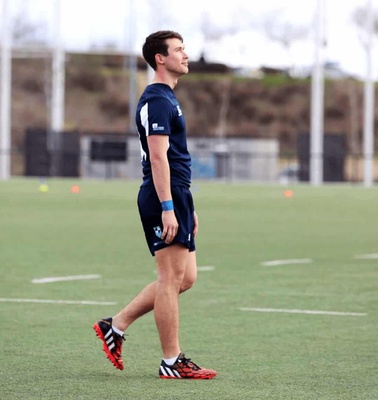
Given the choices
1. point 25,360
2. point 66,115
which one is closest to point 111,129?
point 66,115

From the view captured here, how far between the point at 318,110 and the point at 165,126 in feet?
162

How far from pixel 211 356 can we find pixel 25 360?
3.94ft

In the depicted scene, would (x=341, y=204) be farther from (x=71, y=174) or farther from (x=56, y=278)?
(x=71, y=174)

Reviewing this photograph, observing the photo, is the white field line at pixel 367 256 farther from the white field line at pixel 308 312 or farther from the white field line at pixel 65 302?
the white field line at pixel 65 302

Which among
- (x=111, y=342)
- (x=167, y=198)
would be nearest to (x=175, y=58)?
(x=167, y=198)

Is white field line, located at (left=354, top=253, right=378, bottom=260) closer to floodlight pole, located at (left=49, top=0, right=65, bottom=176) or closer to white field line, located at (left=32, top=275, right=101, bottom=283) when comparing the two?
white field line, located at (left=32, top=275, right=101, bottom=283)

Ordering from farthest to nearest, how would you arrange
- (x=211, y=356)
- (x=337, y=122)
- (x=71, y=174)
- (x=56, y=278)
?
(x=337, y=122) → (x=71, y=174) → (x=56, y=278) → (x=211, y=356)

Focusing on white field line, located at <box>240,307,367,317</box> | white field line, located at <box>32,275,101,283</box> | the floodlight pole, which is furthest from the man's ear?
the floodlight pole

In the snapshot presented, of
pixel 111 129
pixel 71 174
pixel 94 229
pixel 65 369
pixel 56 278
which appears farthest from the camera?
pixel 111 129

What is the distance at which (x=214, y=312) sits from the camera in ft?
35.7

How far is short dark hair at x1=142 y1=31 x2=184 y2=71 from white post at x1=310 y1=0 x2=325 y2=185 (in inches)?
1765

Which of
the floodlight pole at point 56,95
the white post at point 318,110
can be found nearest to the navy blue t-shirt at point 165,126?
the white post at point 318,110

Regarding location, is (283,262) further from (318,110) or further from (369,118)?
(369,118)

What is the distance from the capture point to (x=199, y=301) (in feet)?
38.4
